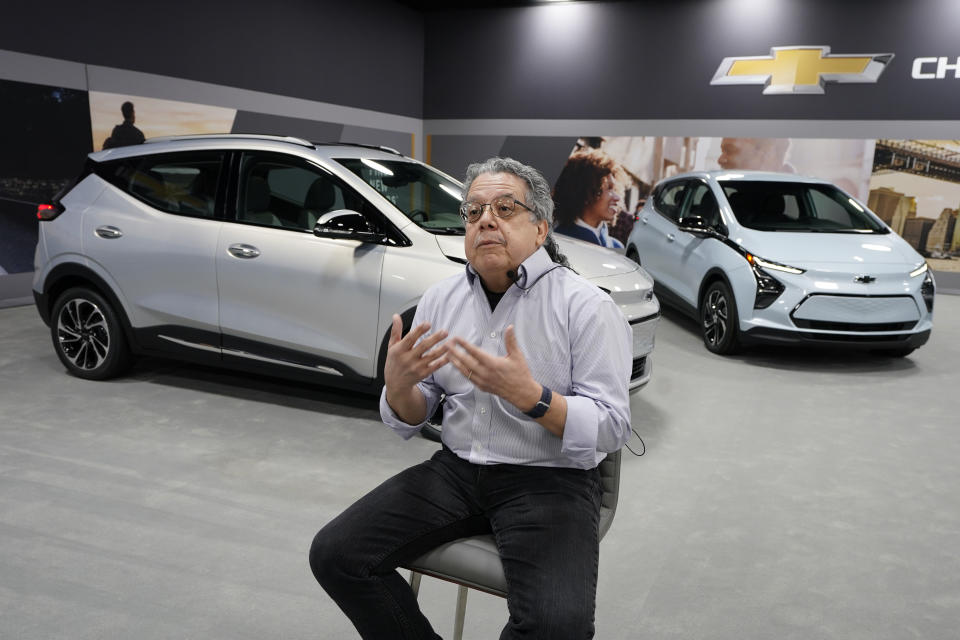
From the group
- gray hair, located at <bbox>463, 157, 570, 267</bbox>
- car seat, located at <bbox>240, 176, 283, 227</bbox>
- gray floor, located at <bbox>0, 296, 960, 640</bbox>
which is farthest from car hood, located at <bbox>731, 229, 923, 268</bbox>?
gray hair, located at <bbox>463, 157, 570, 267</bbox>

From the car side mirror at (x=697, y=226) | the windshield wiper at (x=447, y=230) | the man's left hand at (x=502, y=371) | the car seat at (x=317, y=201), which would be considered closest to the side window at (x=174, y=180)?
the car seat at (x=317, y=201)

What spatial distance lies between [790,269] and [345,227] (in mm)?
3194

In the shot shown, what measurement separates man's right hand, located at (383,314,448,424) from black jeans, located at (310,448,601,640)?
0.24 m

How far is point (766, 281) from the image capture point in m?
5.18

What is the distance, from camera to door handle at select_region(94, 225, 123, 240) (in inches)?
167

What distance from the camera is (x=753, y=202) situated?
236 inches

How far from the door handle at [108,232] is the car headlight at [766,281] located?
412 centimetres

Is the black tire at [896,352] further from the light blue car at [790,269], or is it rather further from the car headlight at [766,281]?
the car headlight at [766,281]

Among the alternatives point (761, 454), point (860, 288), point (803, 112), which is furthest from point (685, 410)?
point (803, 112)

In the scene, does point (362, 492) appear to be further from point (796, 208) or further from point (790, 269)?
point (796, 208)

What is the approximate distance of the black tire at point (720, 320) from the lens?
17.9ft

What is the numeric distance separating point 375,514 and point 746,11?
34.2 ft

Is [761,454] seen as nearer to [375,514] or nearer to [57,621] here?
[375,514]

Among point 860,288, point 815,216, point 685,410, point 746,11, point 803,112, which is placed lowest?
point 685,410
